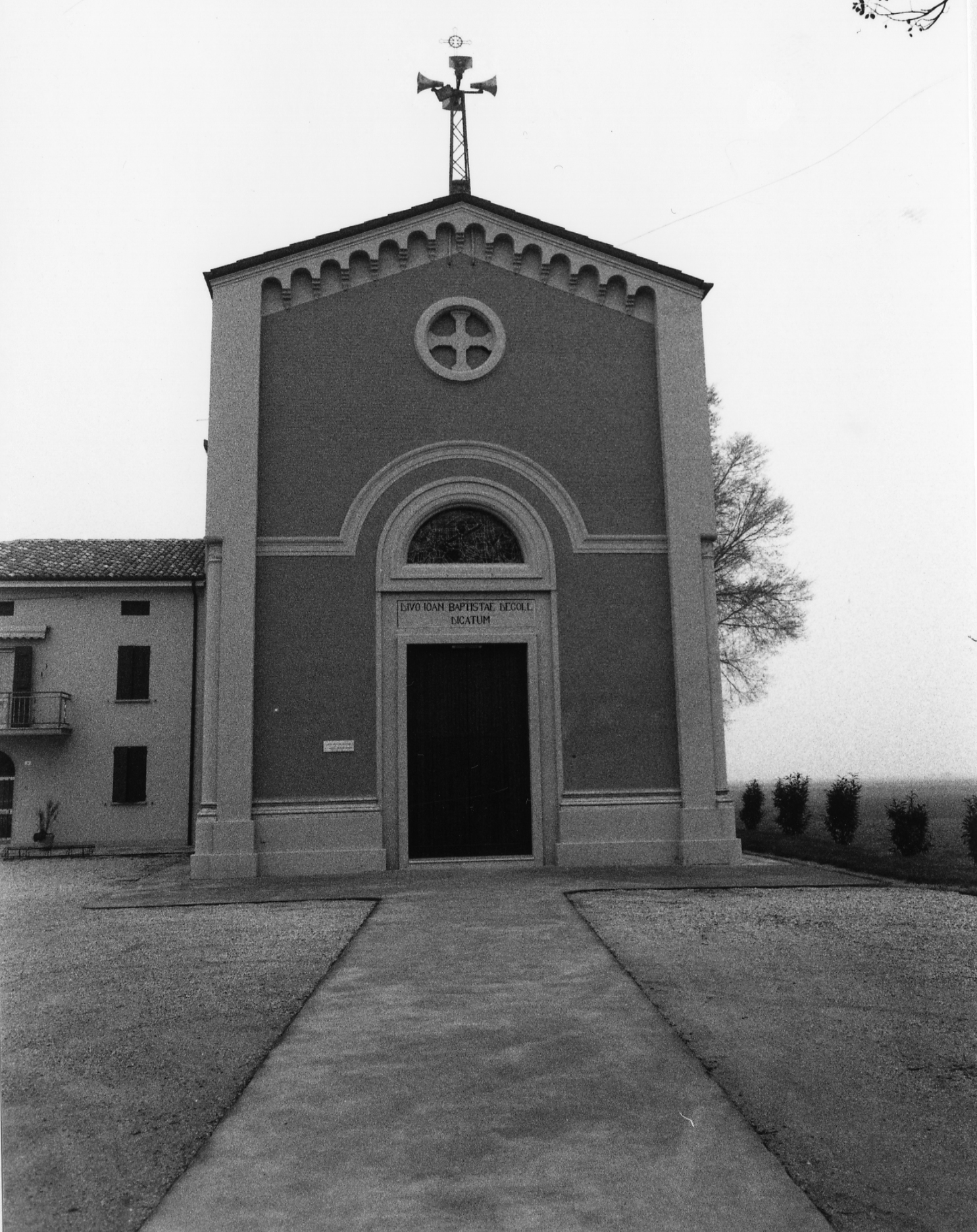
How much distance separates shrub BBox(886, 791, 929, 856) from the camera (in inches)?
682

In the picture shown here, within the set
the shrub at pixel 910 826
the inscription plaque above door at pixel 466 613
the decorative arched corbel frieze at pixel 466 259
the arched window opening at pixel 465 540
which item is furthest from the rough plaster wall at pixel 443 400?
the shrub at pixel 910 826

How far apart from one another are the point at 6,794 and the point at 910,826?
858 inches

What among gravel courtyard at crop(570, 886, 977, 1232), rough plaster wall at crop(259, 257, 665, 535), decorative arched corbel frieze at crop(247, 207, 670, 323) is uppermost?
decorative arched corbel frieze at crop(247, 207, 670, 323)

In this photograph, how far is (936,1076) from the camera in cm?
443

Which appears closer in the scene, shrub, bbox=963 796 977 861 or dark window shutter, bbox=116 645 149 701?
shrub, bbox=963 796 977 861

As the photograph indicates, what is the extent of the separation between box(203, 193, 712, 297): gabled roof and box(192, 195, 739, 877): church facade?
4cm

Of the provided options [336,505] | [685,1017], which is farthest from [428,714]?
[685,1017]

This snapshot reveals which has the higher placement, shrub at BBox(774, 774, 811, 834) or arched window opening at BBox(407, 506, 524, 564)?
arched window opening at BBox(407, 506, 524, 564)

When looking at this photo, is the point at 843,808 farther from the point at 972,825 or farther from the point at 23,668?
the point at 23,668

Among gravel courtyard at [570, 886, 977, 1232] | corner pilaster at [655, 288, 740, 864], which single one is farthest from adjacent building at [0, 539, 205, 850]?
gravel courtyard at [570, 886, 977, 1232]

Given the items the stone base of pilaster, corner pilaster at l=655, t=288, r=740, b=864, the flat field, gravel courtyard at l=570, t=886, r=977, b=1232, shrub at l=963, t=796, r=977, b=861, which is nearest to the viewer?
gravel courtyard at l=570, t=886, r=977, b=1232

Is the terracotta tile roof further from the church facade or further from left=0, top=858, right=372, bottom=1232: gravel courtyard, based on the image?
left=0, top=858, right=372, bottom=1232: gravel courtyard

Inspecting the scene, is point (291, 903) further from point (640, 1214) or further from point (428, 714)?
point (640, 1214)

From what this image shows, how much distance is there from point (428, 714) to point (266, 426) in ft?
16.3
